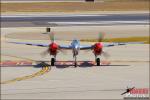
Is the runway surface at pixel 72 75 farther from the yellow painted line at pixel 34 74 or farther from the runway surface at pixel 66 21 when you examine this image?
the runway surface at pixel 66 21

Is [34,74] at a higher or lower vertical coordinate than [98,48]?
lower

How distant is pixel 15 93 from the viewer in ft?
97.2

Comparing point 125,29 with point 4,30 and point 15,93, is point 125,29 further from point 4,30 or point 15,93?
point 15,93

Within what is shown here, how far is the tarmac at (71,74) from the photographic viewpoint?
98.2 feet

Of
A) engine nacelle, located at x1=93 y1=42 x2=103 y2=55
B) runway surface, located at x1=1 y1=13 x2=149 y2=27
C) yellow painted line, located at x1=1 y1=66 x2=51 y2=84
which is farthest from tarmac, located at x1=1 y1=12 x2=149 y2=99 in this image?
runway surface, located at x1=1 y1=13 x2=149 y2=27

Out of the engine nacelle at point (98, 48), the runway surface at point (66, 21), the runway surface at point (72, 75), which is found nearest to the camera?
the runway surface at point (72, 75)

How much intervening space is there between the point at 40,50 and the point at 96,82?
2106 cm

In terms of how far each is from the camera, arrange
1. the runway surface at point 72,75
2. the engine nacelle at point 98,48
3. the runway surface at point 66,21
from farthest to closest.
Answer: the runway surface at point 66,21, the engine nacelle at point 98,48, the runway surface at point 72,75

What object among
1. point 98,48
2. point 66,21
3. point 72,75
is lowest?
point 72,75

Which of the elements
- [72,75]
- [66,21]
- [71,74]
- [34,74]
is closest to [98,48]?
[71,74]

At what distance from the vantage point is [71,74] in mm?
37656

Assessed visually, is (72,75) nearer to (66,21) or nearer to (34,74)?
(34,74)

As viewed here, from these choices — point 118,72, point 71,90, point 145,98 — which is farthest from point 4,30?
point 145,98

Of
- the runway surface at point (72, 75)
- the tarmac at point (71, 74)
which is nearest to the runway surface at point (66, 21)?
the tarmac at point (71, 74)
